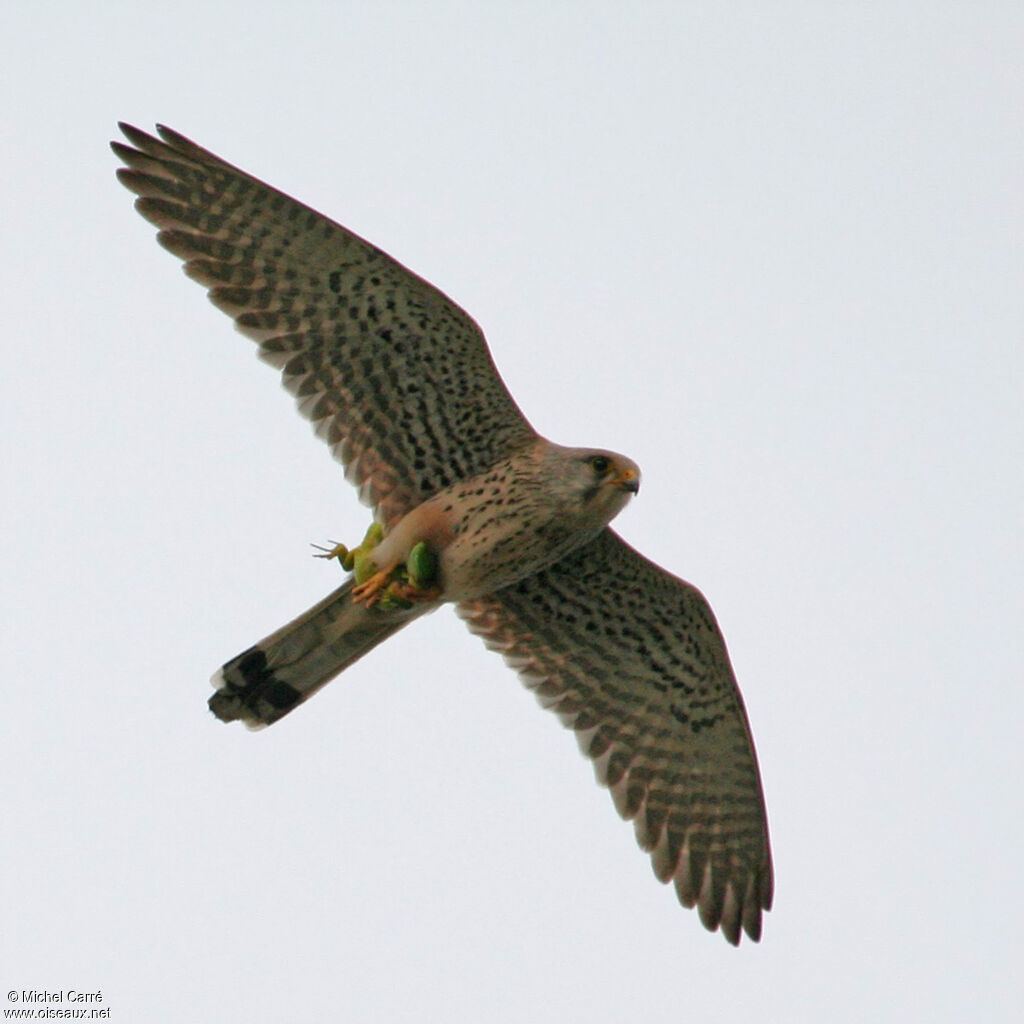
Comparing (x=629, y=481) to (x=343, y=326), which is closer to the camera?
Answer: (x=629, y=481)

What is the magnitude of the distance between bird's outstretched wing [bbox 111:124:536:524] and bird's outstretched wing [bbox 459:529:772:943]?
922 millimetres

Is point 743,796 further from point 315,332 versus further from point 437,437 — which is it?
point 315,332

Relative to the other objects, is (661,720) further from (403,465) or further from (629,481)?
(403,465)

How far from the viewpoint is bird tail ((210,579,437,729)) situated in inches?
368

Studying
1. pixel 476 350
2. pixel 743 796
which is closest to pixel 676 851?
pixel 743 796

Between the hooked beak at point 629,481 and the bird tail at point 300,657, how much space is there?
1243 millimetres

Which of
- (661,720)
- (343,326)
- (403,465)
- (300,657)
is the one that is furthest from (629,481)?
(300,657)

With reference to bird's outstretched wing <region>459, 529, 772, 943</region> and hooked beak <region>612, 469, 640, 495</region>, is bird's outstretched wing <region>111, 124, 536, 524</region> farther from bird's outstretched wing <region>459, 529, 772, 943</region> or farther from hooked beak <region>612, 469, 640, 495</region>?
bird's outstretched wing <region>459, 529, 772, 943</region>

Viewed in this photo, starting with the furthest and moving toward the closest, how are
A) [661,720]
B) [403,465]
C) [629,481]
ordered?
[661,720], [403,465], [629,481]

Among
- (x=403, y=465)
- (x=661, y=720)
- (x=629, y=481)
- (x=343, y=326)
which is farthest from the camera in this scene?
(x=661, y=720)

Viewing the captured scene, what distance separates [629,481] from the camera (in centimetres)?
877

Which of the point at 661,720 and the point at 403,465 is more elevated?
the point at 403,465

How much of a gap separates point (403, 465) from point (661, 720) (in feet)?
6.40

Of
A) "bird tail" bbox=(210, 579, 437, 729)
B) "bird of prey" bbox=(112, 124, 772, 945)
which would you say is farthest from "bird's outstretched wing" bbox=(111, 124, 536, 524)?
"bird tail" bbox=(210, 579, 437, 729)
